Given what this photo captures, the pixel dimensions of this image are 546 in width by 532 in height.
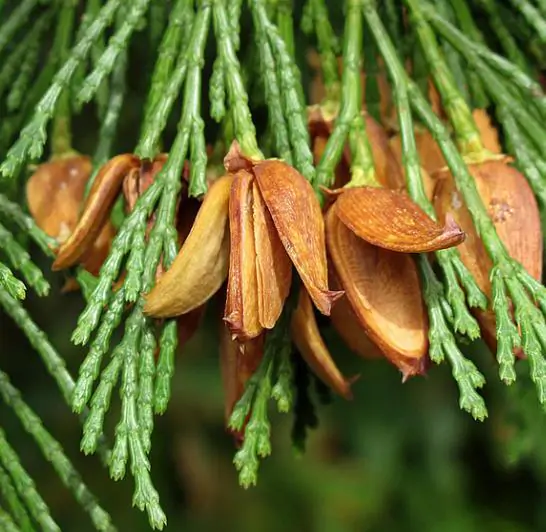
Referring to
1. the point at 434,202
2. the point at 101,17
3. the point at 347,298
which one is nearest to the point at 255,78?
the point at 101,17

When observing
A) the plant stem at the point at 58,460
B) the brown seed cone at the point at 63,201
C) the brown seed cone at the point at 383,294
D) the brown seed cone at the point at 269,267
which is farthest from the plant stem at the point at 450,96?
the plant stem at the point at 58,460

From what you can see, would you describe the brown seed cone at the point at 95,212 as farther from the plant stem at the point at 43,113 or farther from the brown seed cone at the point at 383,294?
the brown seed cone at the point at 383,294

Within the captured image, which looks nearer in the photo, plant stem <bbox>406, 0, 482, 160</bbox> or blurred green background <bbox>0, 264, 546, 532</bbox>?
plant stem <bbox>406, 0, 482, 160</bbox>

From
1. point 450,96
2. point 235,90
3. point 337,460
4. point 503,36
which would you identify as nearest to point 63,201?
point 235,90

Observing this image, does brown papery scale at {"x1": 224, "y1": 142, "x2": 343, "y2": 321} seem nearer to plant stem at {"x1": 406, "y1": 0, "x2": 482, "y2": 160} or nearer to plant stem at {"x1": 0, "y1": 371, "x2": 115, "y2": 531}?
plant stem at {"x1": 406, "y1": 0, "x2": 482, "y2": 160}

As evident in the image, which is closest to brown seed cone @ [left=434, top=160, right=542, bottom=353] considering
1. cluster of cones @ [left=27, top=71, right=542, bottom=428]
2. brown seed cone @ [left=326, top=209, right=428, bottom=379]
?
cluster of cones @ [left=27, top=71, right=542, bottom=428]

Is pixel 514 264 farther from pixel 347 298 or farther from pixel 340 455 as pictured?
pixel 340 455

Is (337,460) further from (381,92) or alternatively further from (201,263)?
(201,263)
